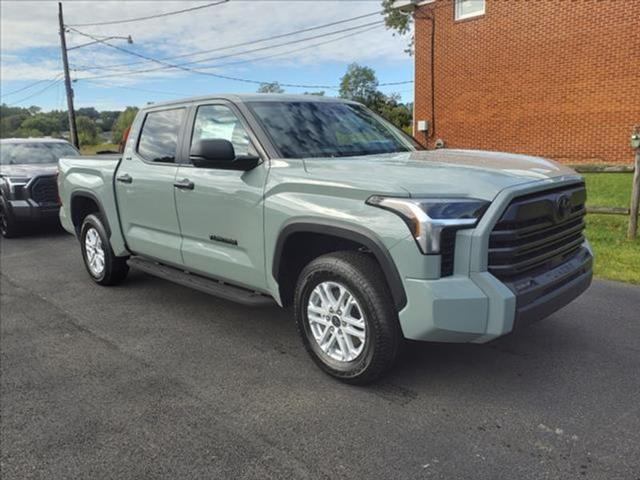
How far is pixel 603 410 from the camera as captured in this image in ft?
9.93

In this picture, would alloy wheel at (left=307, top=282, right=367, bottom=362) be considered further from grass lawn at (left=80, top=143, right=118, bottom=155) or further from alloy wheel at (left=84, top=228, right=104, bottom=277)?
grass lawn at (left=80, top=143, right=118, bottom=155)

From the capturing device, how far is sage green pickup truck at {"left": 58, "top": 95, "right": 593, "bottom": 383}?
289cm

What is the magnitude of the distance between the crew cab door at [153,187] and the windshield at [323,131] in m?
1.01

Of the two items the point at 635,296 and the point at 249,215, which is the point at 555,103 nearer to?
the point at 635,296

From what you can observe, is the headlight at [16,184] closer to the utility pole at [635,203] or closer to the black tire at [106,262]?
the black tire at [106,262]

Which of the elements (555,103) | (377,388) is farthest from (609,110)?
(377,388)

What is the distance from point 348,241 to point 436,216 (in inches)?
30.5

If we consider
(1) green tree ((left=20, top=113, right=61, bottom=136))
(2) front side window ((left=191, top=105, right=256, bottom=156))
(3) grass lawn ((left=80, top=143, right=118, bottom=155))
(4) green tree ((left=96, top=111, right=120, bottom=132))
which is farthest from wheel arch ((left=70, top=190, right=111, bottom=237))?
(1) green tree ((left=20, top=113, right=61, bottom=136))

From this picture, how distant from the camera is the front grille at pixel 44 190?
9438 millimetres

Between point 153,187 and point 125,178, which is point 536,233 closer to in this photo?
point 153,187

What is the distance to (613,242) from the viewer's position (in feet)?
22.1

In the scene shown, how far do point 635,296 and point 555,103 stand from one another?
455 inches

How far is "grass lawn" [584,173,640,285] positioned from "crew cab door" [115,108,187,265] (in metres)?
4.24

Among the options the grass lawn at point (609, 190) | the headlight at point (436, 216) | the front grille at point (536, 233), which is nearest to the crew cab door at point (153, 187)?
the headlight at point (436, 216)
